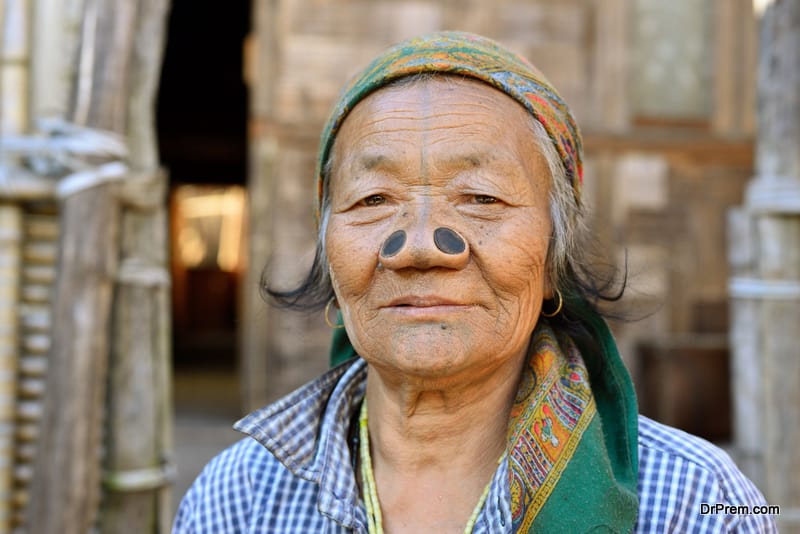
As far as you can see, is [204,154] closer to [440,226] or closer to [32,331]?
[32,331]

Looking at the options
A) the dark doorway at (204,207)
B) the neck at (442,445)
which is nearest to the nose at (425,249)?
the neck at (442,445)

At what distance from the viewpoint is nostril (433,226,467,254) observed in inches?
50.4

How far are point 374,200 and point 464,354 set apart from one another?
0.33 meters

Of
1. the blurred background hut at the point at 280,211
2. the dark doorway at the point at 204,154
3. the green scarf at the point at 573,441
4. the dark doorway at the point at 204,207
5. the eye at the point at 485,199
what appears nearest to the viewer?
the green scarf at the point at 573,441

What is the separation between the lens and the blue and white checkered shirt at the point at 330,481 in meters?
1.30

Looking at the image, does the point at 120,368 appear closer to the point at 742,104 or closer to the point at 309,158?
the point at 309,158

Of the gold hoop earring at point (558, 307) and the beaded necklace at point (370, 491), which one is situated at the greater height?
the gold hoop earring at point (558, 307)

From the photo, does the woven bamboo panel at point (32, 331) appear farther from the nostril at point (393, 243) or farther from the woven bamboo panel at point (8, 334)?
the nostril at point (393, 243)

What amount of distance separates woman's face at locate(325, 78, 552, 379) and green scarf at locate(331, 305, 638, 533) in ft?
0.30

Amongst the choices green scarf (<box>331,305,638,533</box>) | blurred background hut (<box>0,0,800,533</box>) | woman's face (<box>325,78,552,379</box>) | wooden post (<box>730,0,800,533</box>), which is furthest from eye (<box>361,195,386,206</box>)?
wooden post (<box>730,0,800,533</box>)

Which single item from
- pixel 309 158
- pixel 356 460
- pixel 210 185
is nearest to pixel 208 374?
pixel 210 185

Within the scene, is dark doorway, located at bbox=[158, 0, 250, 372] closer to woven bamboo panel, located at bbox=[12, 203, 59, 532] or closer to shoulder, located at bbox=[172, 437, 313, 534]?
woven bamboo panel, located at bbox=[12, 203, 59, 532]

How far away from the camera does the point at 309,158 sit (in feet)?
14.8

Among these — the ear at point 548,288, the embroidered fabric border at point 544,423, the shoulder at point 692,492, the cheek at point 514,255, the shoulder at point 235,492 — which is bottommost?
the shoulder at point 235,492
